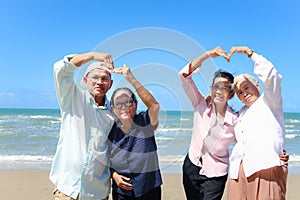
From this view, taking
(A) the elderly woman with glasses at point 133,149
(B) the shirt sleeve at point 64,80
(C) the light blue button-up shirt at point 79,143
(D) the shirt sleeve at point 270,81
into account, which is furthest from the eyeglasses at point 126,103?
(D) the shirt sleeve at point 270,81

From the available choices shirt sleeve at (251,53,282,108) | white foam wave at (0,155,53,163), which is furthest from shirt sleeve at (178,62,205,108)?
white foam wave at (0,155,53,163)

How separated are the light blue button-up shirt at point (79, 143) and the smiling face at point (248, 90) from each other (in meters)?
1.09

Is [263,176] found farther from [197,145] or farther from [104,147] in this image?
[104,147]

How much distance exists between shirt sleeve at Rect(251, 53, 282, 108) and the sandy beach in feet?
11.3

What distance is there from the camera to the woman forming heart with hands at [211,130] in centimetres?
259

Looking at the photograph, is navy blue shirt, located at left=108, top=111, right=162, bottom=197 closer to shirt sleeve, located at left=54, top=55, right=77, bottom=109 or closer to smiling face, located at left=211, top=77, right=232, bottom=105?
shirt sleeve, located at left=54, top=55, right=77, bottom=109

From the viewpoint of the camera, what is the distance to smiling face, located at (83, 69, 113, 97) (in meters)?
2.41

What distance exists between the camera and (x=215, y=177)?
2646 mm

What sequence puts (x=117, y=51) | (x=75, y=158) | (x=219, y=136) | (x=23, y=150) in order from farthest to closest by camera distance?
(x=23, y=150), (x=219, y=136), (x=75, y=158), (x=117, y=51)

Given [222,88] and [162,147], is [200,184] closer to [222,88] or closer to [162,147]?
[162,147]

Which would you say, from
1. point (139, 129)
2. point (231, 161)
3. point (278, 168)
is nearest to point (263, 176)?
point (278, 168)

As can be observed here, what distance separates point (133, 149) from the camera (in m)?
2.35

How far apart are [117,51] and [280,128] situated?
130 centimetres

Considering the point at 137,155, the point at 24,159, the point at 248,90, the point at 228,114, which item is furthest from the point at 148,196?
the point at 24,159
